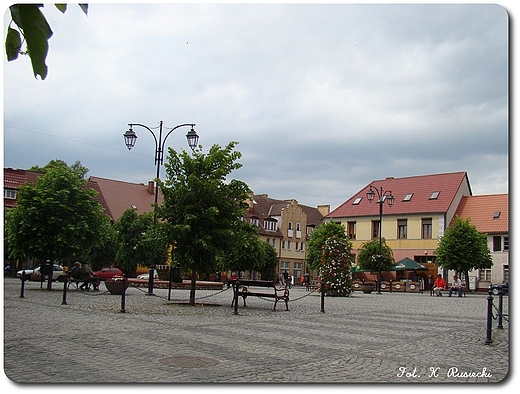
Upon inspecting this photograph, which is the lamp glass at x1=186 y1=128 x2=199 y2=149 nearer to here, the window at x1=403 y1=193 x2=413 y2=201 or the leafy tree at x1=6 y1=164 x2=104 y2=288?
the leafy tree at x1=6 y1=164 x2=104 y2=288

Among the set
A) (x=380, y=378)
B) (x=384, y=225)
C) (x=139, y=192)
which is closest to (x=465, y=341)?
(x=380, y=378)

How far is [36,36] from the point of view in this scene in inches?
119

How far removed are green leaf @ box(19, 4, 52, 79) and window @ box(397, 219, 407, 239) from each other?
123ft

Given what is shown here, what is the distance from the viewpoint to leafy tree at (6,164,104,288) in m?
20.3

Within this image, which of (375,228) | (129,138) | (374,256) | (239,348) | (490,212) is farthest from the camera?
(375,228)

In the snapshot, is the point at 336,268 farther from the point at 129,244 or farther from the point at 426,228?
the point at 129,244

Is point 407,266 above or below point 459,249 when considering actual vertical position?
below

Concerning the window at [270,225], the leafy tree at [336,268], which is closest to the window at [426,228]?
the leafy tree at [336,268]

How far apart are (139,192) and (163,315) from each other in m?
13.4

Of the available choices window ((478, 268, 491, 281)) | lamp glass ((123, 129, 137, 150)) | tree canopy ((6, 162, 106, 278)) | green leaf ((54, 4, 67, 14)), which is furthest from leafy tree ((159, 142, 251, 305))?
green leaf ((54, 4, 67, 14))

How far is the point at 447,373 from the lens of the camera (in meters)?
7.21

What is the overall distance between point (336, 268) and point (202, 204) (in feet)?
40.9

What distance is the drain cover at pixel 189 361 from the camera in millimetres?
7406

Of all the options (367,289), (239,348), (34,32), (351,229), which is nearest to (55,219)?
(239,348)
